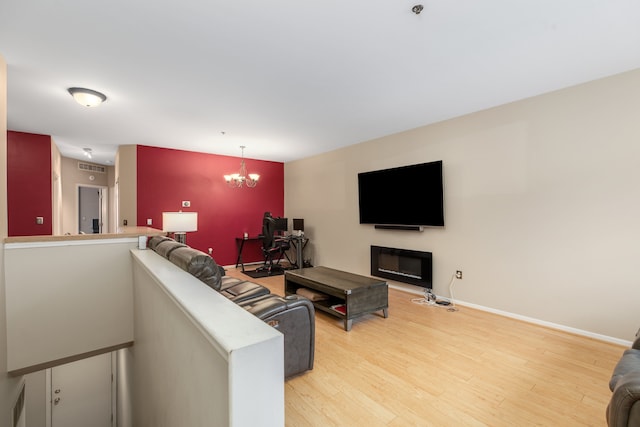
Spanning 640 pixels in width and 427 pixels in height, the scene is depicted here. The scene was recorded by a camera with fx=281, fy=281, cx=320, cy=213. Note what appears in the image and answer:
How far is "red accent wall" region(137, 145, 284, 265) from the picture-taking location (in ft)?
18.0

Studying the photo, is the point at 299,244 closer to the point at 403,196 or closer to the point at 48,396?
the point at 403,196

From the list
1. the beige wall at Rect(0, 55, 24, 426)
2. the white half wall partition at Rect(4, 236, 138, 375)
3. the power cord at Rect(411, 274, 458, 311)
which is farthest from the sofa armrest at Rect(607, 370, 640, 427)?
the beige wall at Rect(0, 55, 24, 426)

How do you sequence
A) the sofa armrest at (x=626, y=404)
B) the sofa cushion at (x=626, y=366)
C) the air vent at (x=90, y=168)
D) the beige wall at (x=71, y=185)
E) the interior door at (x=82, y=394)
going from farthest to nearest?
the air vent at (x=90, y=168)
the beige wall at (x=71, y=185)
the interior door at (x=82, y=394)
the sofa cushion at (x=626, y=366)
the sofa armrest at (x=626, y=404)

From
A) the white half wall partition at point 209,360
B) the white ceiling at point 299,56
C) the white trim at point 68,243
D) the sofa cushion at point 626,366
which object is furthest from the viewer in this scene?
the white trim at point 68,243

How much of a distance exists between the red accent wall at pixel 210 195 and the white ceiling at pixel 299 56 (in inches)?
62.8

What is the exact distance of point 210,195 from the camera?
20.2ft

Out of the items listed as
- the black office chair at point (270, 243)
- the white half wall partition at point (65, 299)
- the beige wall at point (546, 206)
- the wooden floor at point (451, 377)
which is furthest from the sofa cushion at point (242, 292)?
the black office chair at point (270, 243)

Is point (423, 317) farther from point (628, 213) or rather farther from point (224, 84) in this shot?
point (224, 84)

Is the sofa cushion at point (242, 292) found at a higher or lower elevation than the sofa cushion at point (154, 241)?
lower

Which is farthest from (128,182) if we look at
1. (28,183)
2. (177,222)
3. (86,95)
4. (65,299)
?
(65,299)

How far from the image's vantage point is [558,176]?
306cm

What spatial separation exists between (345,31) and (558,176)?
2.76 m

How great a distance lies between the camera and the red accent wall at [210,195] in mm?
5496

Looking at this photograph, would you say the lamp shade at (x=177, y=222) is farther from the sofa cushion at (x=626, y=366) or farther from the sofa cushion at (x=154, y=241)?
the sofa cushion at (x=626, y=366)
